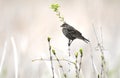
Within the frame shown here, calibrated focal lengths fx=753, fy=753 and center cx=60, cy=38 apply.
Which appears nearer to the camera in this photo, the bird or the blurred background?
→ the bird

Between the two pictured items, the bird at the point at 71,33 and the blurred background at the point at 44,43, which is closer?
the bird at the point at 71,33

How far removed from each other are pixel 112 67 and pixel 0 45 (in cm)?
278

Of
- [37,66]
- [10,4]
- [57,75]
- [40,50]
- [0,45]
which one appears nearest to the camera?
[57,75]

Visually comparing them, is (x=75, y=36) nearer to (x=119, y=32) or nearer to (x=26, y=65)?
(x=26, y=65)

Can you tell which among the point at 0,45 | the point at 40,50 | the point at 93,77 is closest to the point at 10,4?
the point at 0,45

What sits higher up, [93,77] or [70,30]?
[70,30]

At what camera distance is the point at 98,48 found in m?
4.02

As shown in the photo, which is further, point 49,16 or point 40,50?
point 49,16

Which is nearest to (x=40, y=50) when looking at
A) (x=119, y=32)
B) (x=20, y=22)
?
(x=119, y=32)

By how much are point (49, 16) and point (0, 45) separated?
7.02 meters

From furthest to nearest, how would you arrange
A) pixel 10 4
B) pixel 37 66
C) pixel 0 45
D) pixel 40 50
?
pixel 10 4
pixel 0 45
pixel 40 50
pixel 37 66

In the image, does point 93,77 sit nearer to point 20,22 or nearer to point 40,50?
point 40,50

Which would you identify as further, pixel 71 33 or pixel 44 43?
pixel 44 43

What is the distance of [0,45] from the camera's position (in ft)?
24.3
